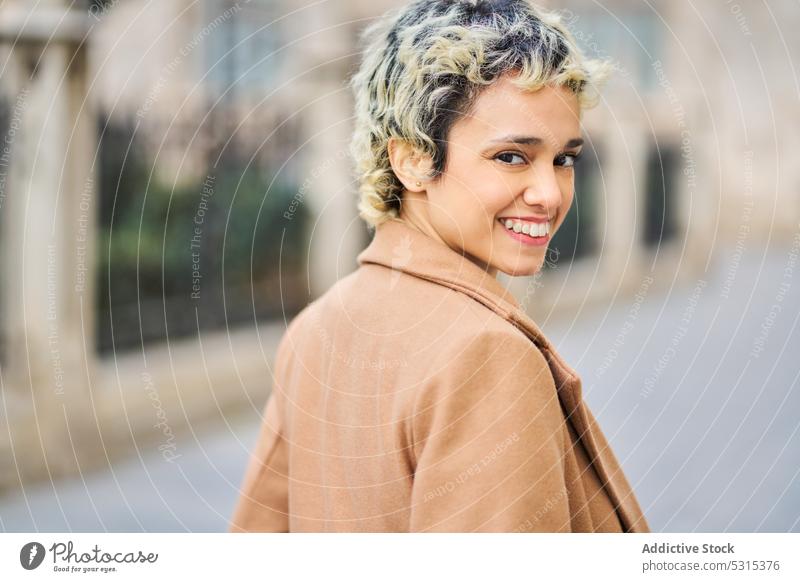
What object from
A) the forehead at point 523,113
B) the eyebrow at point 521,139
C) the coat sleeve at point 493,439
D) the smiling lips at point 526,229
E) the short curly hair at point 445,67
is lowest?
the coat sleeve at point 493,439

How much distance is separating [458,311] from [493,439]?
15 centimetres

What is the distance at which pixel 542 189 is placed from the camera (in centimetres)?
116

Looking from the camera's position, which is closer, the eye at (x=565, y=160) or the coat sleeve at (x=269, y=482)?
the eye at (x=565, y=160)

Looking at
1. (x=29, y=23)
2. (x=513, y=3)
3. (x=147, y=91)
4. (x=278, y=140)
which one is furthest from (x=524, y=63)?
(x=278, y=140)

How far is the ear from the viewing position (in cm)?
117

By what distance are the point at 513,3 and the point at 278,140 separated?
4.31 meters

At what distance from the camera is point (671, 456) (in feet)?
16.4

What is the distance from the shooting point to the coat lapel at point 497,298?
1089 mm

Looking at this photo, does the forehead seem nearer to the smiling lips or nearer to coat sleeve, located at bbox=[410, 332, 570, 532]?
the smiling lips
